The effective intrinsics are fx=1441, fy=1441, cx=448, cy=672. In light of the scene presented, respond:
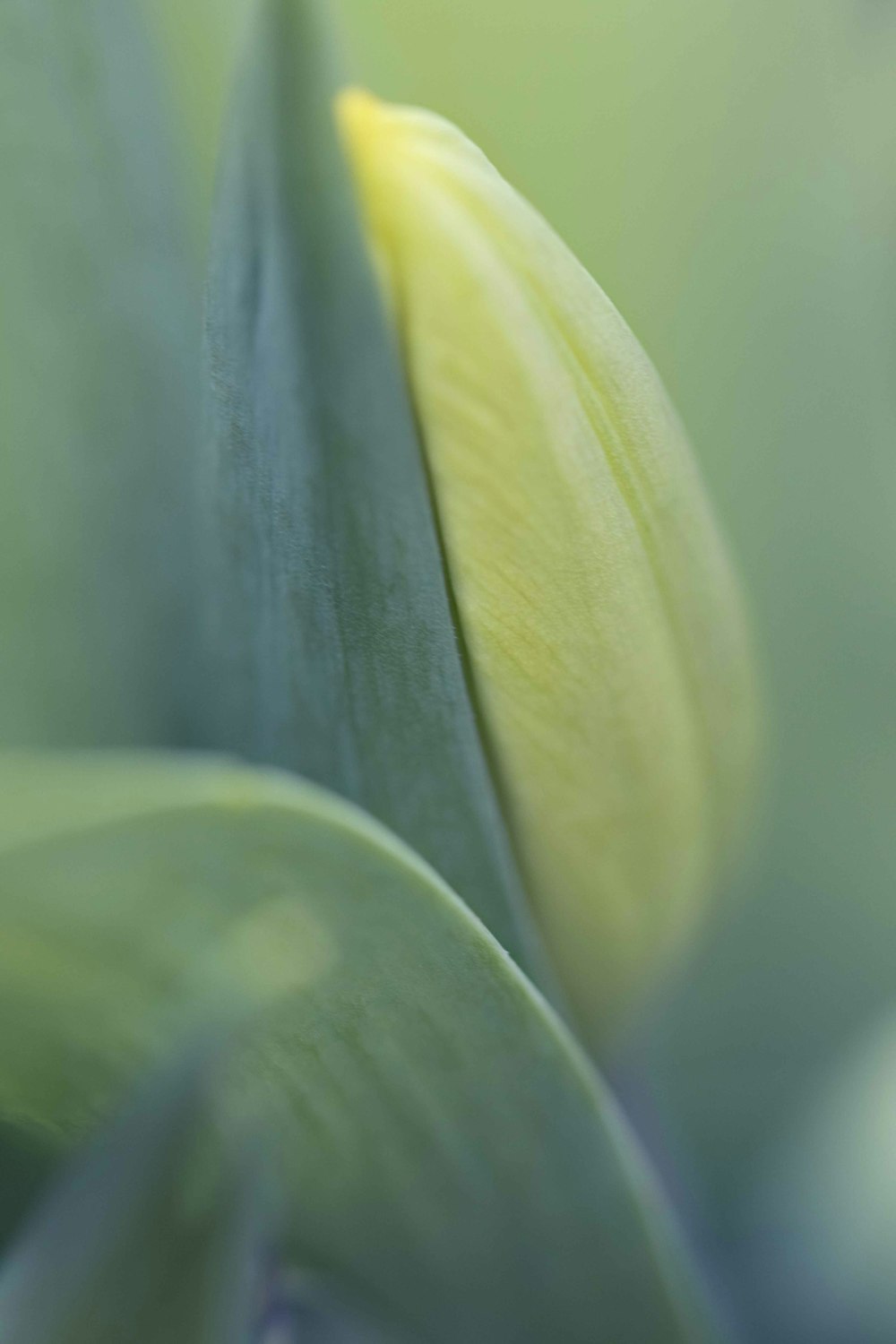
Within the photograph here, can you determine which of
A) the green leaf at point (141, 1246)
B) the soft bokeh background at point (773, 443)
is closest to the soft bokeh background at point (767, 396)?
the soft bokeh background at point (773, 443)

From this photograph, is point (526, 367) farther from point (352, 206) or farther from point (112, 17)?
point (112, 17)

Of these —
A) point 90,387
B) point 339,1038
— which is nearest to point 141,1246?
point 339,1038

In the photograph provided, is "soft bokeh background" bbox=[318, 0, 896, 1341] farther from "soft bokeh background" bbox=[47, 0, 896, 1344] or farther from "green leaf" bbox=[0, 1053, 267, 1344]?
"green leaf" bbox=[0, 1053, 267, 1344]

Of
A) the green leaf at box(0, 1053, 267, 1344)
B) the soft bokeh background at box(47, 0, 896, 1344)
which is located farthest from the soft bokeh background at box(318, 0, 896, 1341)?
the green leaf at box(0, 1053, 267, 1344)

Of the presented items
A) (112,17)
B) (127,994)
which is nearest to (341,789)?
(127,994)

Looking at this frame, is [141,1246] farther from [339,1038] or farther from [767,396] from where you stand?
[767,396]

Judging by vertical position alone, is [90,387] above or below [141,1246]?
above
